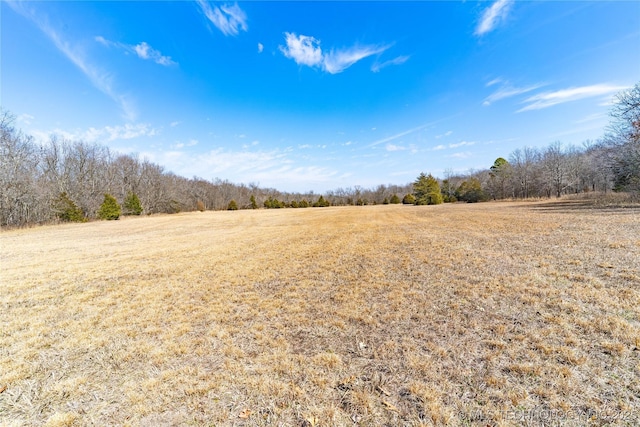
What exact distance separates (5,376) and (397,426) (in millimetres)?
4635

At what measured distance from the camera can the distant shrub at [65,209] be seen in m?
26.5

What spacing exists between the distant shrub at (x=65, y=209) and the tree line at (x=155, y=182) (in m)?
0.08

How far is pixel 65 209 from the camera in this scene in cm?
2669

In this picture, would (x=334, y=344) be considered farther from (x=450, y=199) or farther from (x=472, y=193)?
(x=450, y=199)

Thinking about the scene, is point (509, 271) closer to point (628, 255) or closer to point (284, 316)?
point (628, 255)

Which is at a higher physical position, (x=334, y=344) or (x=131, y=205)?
(x=131, y=205)

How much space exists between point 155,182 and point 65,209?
71.5 ft

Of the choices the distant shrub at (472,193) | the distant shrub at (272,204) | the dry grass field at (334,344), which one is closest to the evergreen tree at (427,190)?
the distant shrub at (472,193)

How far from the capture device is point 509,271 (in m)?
6.08

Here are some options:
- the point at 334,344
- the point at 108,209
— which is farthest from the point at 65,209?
the point at 334,344

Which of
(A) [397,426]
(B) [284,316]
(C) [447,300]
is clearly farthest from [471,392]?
(B) [284,316]

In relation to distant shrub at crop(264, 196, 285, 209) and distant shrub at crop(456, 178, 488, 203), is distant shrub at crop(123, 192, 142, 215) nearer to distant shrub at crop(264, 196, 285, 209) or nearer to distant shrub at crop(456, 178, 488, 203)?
distant shrub at crop(264, 196, 285, 209)

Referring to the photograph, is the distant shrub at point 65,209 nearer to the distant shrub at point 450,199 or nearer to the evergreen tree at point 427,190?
the evergreen tree at point 427,190

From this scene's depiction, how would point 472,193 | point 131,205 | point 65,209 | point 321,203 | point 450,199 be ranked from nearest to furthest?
point 65,209
point 131,205
point 472,193
point 450,199
point 321,203
